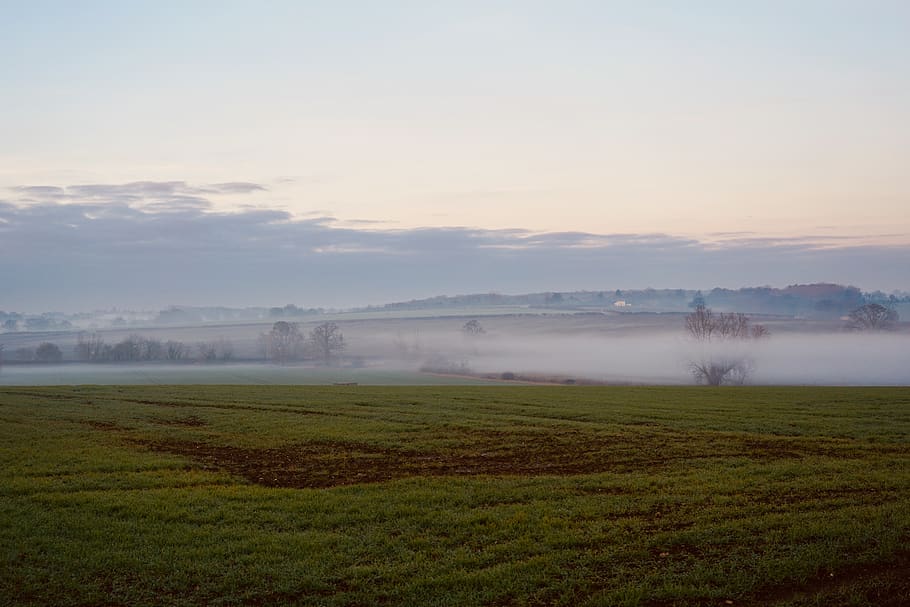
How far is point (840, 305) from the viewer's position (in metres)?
148

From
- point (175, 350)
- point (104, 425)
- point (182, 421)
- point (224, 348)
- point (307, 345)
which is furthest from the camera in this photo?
point (224, 348)

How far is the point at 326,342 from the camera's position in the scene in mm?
118938

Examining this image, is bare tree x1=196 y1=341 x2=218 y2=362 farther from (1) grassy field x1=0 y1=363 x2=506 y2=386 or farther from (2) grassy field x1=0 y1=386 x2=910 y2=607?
(2) grassy field x1=0 y1=386 x2=910 y2=607

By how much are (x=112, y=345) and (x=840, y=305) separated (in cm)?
14976

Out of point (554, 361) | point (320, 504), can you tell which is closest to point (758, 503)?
point (320, 504)

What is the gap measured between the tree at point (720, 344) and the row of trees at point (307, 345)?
6116cm

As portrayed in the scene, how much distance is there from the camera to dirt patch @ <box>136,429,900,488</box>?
56.6 ft

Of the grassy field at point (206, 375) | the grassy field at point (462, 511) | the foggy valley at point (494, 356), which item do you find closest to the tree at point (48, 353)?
the foggy valley at point (494, 356)

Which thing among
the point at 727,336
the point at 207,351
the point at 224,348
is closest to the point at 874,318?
the point at 727,336

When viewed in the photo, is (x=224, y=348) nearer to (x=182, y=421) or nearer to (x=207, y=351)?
(x=207, y=351)

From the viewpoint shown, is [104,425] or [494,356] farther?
[494,356]

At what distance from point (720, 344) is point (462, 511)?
244ft

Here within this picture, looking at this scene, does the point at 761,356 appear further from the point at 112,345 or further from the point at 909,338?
the point at 112,345

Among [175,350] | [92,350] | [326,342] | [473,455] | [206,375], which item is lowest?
[206,375]
